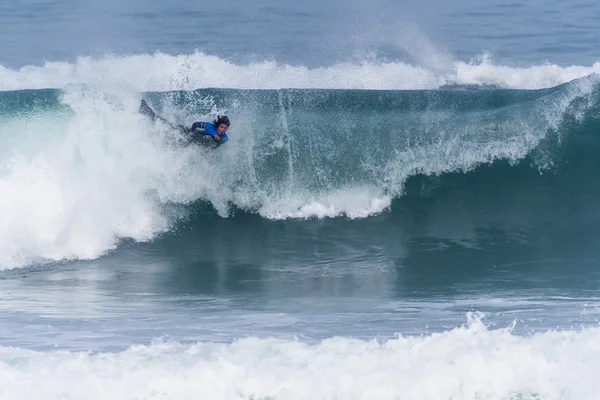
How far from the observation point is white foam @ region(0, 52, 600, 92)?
19.2m

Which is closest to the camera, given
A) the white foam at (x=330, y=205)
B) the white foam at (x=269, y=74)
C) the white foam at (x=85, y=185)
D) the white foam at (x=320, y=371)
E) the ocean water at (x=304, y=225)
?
the white foam at (x=320, y=371)

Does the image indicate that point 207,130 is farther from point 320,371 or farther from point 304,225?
point 320,371

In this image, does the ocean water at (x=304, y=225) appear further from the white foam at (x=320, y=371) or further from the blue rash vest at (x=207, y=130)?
the blue rash vest at (x=207, y=130)

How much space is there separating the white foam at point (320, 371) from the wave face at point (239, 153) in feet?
16.5

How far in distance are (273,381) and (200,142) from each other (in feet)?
22.4

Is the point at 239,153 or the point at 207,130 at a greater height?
the point at 207,130

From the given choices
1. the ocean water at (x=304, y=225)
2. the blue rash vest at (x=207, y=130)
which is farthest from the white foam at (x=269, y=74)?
the blue rash vest at (x=207, y=130)

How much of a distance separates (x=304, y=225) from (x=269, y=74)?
7080 mm

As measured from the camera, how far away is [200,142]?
44.1 feet

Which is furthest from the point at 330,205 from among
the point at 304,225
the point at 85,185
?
the point at 85,185

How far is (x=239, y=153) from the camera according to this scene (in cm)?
1432

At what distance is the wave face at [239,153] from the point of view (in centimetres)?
1288

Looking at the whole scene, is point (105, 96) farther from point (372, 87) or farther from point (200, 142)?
point (372, 87)

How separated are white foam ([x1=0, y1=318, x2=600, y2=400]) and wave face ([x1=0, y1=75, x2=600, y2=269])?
5.04 meters
